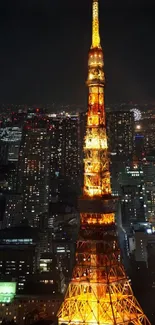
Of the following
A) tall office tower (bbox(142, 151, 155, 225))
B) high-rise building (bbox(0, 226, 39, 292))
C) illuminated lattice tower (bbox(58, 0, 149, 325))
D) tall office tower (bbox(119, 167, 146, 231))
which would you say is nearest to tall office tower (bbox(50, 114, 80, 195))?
tall office tower (bbox(119, 167, 146, 231))

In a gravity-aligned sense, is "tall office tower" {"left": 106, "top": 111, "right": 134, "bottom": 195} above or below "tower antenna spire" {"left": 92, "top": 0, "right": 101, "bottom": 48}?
above

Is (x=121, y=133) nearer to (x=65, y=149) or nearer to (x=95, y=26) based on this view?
(x=65, y=149)

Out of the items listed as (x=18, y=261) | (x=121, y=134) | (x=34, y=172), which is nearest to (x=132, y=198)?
(x=34, y=172)

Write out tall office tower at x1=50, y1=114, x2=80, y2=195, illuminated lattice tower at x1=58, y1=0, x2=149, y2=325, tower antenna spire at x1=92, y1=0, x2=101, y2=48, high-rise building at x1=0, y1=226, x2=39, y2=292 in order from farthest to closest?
1. tall office tower at x1=50, y1=114, x2=80, y2=195
2. high-rise building at x1=0, y1=226, x2=39, y2=292
3. tower antenna spire at x1=92, y1=0, x2=101, y2=48
4. illuminated lattice tower at x1=58, y1=0, x2=149, y2=325

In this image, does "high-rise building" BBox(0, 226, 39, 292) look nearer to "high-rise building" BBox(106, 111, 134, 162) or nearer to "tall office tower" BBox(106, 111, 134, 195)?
"tall office tower" BBox(106, 111, 134, 195)

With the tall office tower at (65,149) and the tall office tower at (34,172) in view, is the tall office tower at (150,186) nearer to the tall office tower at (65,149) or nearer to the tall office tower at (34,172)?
the tall office tower at (65,149)

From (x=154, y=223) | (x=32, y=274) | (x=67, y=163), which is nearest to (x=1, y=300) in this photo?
(x=32, y=274)

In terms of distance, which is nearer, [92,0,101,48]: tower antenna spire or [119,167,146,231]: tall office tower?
[92,0,101,48]: tower antenna spire
